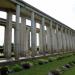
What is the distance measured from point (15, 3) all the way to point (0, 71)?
20.0 meters

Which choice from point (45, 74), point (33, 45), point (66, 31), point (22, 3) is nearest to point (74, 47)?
point (66, 31)

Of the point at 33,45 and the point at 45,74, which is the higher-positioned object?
the point at 33,45

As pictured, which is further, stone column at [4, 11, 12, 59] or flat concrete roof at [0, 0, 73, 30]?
stone column at [4, 11, 12, 59]

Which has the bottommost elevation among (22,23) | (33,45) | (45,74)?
(45,74)

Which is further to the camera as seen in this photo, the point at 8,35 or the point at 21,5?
the point at 8,35

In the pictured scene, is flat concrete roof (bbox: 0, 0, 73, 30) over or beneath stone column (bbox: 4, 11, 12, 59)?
over

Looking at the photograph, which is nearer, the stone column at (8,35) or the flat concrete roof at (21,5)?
the flat concrete roof at (21,5)

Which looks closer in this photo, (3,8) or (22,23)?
(3,8)

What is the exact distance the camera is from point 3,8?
39.4 meters

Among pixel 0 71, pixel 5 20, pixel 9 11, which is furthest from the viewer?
pixel 5 20

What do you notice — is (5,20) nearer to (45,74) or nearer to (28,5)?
(28,5)

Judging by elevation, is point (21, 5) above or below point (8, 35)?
above

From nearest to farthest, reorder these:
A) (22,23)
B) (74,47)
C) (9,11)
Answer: (9,11)
(22,23)
(74,47)

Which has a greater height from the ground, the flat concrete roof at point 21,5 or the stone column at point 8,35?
the flat concrete roof at point 21,5
